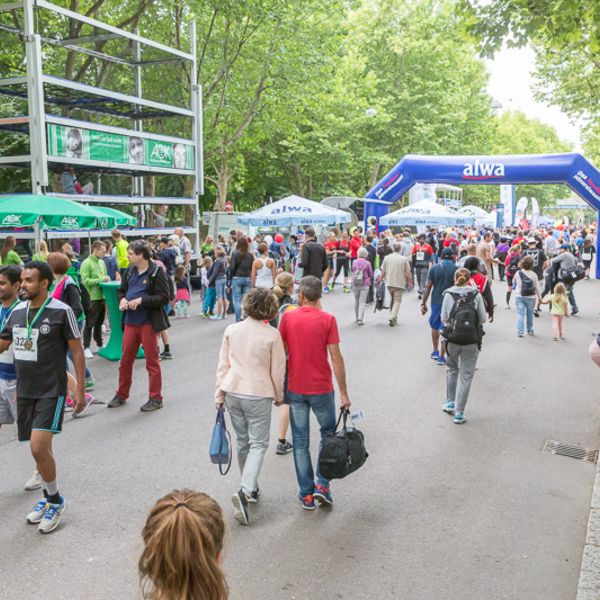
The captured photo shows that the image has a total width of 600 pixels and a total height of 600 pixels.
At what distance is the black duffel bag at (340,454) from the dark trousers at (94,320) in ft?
21.6

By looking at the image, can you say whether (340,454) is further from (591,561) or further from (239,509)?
(591,561)

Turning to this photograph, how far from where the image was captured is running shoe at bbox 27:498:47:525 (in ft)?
16.3

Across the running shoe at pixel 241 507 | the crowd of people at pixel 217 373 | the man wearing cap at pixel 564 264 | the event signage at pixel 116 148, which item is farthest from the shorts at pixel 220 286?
the running shoe at pixel 241 507

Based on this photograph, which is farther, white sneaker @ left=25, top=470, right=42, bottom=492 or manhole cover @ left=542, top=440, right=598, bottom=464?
manhole cover @ left=542, top=440, right=598, bottom=464

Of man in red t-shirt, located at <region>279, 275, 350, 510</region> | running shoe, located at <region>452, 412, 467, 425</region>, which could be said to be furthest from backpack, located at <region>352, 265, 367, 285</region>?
man in red t-shirt, located at <region>279, 275, 350, 510</region>

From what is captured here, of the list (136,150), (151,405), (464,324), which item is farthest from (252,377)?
(136,150)

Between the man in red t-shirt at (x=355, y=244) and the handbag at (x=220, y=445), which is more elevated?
the man in red t-shirt at (x=355, y=244)

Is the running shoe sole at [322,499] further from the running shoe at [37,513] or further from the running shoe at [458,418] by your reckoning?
the running shoe at [458,418]

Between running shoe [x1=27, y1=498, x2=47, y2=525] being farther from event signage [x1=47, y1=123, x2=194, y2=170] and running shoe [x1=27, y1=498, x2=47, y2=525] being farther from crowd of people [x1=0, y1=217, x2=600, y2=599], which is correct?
event signage [x1=47, y1=123, x2=194, y2=170]

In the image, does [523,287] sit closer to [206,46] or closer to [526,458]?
[526,458]

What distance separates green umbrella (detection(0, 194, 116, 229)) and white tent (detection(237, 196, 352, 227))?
358 inches

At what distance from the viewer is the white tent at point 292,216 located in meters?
20.3

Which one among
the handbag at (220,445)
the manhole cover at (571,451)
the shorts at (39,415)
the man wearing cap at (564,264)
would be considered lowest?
the manhole cover at (571,451)

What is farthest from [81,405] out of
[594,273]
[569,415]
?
[594,273]
